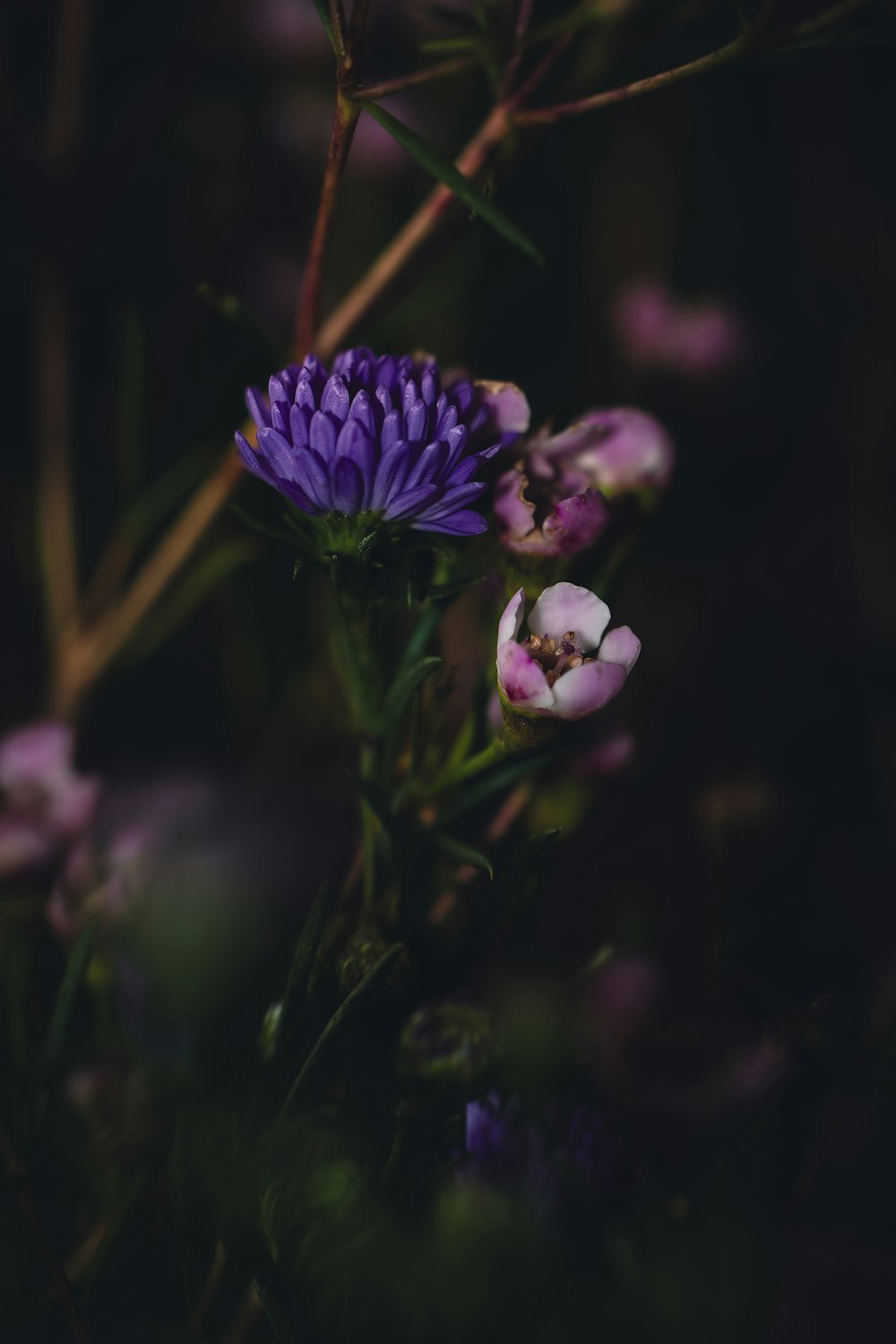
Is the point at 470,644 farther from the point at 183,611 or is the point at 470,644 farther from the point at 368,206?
the point at 368,206

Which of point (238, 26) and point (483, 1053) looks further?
point (238, 26)

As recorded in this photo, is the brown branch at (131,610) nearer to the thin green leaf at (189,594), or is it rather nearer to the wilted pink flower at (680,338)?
the thin green leaf at (189,594)

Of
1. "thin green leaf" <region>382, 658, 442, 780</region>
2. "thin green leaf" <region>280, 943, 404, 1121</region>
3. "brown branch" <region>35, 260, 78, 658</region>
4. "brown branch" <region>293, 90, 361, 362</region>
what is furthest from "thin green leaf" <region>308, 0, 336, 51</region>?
"brown branch" <region>35, 260, 78, 658</region>

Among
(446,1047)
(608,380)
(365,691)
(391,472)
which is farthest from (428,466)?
(608,380)

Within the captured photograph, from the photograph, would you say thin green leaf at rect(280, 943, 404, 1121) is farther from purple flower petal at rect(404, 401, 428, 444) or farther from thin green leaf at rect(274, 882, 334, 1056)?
purple flower petal at rect(404, 401, 428, 444)

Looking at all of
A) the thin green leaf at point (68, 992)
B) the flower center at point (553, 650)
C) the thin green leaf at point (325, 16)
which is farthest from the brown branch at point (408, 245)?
the thin green leaf at point (68, 992)

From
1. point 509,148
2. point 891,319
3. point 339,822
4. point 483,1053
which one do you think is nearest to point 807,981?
point 483,1053
